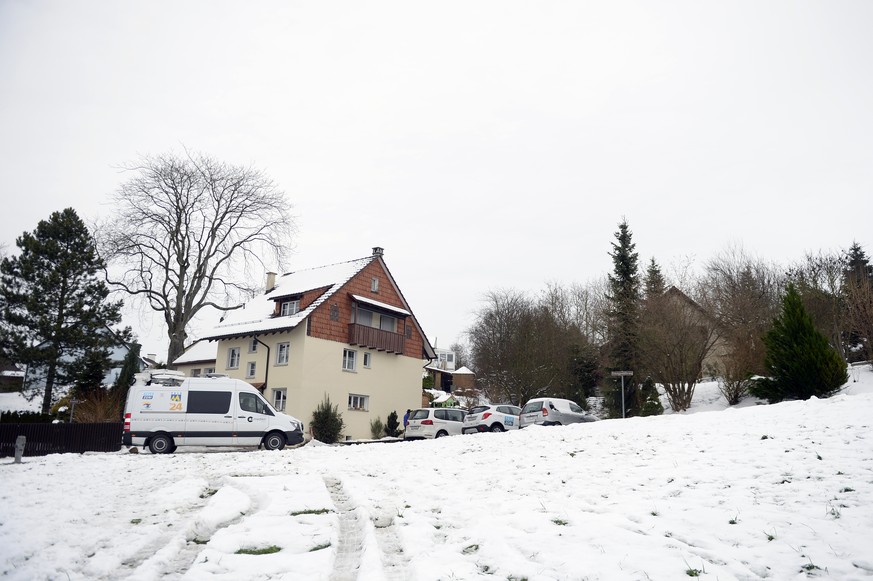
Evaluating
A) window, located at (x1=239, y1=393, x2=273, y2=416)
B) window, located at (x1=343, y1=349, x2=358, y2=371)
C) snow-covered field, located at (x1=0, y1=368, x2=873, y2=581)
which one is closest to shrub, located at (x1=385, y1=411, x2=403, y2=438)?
window, located at (x1=343, y1=349, x2=358, y2=371)

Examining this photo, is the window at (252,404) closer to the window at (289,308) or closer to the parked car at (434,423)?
the parked car at (434,423)

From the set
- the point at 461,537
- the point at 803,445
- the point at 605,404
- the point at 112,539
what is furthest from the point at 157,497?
the point at 605,404

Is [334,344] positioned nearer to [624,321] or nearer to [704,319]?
[624,321]

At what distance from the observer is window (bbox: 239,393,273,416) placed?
2119 centimetres

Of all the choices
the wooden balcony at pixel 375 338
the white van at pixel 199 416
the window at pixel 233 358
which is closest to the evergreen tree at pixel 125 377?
the window at pixel 233 358

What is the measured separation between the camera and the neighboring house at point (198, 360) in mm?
41562

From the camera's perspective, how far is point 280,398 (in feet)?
106

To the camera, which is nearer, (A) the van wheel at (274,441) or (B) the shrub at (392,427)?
(A) the van wheel at (274,441)

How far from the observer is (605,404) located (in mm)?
33656

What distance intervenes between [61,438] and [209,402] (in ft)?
17.3

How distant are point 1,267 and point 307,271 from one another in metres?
18.6

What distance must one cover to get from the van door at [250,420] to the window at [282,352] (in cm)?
1143

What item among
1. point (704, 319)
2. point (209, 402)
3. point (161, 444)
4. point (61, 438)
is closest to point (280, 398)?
point (209, 402)

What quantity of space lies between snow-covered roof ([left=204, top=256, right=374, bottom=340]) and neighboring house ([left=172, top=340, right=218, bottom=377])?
425cm
